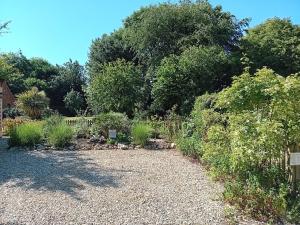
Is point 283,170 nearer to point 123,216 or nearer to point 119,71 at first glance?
point 123,216

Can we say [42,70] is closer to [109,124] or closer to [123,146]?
[109,124]

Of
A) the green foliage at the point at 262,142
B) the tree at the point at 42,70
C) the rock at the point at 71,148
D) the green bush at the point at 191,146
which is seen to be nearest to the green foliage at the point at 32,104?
the rock at the point at 71,148

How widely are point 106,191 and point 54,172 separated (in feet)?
7.33

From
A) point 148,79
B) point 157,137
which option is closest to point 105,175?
point 157,137

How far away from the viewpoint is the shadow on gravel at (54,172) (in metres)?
8.55

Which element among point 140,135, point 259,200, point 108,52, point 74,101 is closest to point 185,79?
point 140,135

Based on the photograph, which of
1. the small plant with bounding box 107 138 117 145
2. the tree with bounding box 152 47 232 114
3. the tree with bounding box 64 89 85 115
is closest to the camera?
the small plant with bounding box 107 138 117 145

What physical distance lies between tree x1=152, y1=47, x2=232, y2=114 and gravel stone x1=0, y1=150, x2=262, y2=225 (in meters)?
10.0

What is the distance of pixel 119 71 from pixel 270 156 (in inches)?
594

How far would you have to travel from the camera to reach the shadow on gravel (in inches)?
336

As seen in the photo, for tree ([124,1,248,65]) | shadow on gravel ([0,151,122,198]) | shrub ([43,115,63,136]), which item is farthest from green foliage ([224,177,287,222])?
tree ([124,1,248,65])

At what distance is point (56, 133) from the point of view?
13.8 m

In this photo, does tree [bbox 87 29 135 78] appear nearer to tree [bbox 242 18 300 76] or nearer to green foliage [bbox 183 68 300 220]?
tree [bbox 242 18 300 76]

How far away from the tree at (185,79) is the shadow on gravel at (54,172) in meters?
10.2
